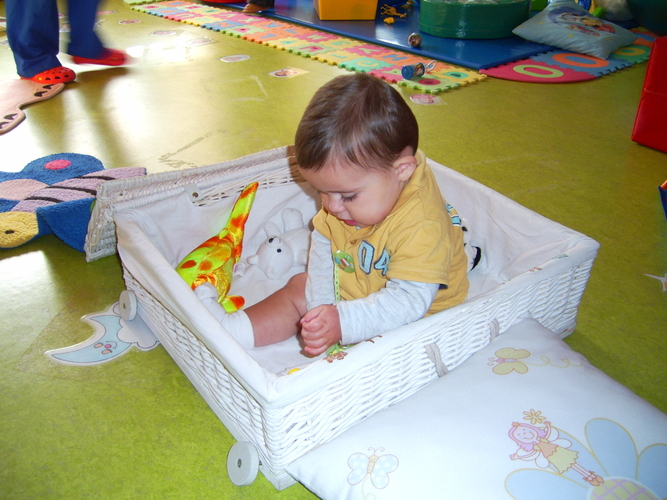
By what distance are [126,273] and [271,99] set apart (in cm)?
129

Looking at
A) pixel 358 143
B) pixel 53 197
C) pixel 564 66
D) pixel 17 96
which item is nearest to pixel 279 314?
pixel 358 143

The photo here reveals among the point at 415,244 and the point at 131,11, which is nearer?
the point at 415,244

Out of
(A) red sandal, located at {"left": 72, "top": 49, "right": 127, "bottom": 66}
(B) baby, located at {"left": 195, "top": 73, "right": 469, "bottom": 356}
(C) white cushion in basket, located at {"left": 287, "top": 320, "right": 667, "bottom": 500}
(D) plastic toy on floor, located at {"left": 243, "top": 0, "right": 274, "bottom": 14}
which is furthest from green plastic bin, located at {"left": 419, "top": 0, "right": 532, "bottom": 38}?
(C) white cushion in basket, located at {"left": 287, "top": 320, "right": 667, "bottom": 500}

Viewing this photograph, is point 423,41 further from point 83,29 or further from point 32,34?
point 32,34

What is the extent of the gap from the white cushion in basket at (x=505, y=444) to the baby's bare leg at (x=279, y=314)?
300mm

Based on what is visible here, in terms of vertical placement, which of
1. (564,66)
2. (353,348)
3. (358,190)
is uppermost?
(358,190)

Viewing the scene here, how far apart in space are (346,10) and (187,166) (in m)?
2.03

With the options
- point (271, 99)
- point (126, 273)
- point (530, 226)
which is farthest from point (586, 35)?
point (126, 273)

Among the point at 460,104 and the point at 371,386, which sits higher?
the point at 371,386

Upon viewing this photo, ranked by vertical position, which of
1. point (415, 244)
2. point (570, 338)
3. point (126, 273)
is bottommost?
point (570, 338)

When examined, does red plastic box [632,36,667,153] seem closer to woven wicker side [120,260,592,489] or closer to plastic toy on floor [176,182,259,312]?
woven wicker side [120,260,592,489]

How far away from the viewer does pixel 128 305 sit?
106 centimetres

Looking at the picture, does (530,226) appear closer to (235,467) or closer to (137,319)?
(235,467)

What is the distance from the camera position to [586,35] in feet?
8.76
